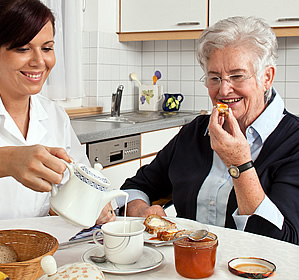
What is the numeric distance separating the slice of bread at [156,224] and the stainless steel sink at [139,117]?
1773 millimetres

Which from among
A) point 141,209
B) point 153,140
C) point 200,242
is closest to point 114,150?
point 153,140

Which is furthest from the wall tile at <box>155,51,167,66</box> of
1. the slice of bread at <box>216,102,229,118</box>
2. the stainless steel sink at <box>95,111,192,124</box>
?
the slice of bread at <box>216,102,229,118</box>

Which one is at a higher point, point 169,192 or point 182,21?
point 182,21

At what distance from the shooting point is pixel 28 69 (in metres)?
1.84

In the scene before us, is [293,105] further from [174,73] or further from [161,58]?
[161,58]

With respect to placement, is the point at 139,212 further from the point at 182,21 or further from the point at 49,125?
the point at 182,21

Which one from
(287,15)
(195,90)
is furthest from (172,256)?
(195,90)

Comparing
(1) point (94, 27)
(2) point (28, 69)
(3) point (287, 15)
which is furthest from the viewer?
(1) point (94, 27)

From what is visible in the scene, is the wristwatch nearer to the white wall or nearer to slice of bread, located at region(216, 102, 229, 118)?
slice of bread, located at region(216, 102, 229, 118)

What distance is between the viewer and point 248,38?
1.65m

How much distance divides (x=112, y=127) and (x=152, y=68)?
1.52m

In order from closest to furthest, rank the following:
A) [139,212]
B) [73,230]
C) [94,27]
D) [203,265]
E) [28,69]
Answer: [203,265], [73,230], [139,212], [28,69], [94,27]

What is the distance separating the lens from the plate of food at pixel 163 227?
4.04ft

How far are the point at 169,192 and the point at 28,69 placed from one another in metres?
0.73
